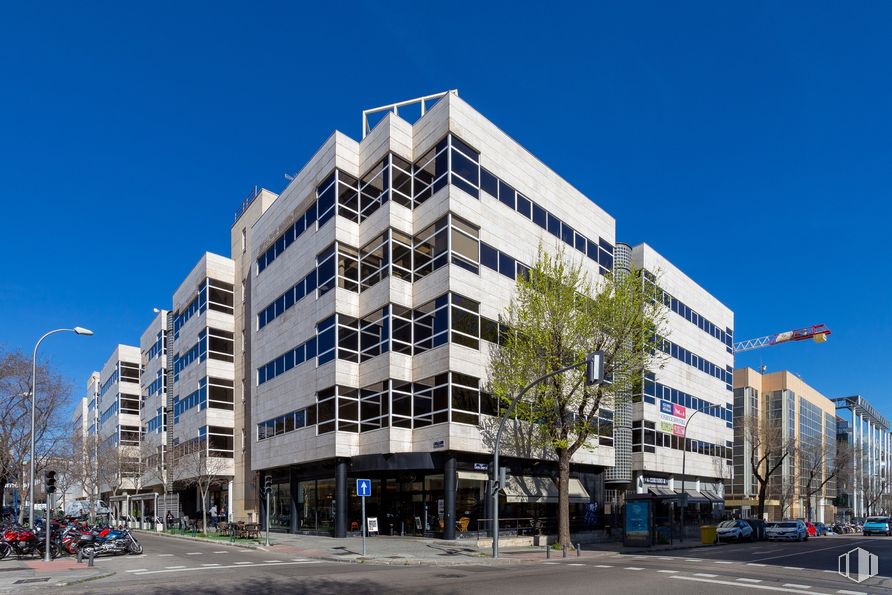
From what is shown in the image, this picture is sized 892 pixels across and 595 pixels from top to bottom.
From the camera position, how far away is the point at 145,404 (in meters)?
76.4

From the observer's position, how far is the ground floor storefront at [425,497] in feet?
113

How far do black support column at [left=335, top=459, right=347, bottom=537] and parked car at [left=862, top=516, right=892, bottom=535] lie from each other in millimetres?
54873

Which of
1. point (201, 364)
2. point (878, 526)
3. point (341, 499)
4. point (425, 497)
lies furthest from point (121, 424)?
point (878, 526)

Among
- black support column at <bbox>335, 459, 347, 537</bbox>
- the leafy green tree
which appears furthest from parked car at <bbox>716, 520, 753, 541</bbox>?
black support column at <bbox>335, 459, 347, 537</bbox>

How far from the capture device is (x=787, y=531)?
47375 mm

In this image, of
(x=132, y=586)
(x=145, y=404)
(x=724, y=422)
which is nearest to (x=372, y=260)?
(x=132, y=586)

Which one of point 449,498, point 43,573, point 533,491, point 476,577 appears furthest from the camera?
point 533,491

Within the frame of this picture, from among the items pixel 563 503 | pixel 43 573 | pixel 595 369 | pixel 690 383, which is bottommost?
pixel 563 503

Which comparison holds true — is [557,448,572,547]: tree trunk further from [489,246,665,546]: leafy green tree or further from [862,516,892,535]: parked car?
[862,516,892,535]: parked car

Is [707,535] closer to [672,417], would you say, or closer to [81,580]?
[672,417]

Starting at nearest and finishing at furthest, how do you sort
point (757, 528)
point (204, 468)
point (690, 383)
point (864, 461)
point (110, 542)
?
point (110, 542) < point (757, 528) < point (204, 468) < point (690, 383) < point (864, 461)

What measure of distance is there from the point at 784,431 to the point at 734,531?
2510 inches

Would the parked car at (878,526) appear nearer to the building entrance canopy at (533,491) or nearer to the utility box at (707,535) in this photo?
the utility box at (707,535)

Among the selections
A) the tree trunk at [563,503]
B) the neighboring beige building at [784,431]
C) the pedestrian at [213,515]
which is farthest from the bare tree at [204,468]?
the neighboring beige building at [784,431]
